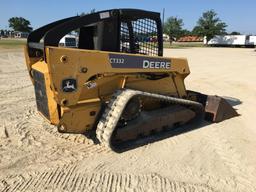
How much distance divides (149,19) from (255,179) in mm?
2906

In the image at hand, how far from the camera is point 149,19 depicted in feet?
17.5

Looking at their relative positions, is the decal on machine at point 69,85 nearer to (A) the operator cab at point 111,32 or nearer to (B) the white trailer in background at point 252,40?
(A) the operator cab at point 111,32

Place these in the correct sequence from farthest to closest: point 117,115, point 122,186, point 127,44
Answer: point 127,44 → point 117,115 → point 122,186

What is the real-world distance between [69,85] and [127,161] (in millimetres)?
1302

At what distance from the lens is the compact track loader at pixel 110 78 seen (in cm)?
425

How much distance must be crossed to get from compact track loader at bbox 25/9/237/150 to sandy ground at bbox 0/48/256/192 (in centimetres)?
38

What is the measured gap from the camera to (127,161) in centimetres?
446

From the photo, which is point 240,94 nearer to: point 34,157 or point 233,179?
point 233,179

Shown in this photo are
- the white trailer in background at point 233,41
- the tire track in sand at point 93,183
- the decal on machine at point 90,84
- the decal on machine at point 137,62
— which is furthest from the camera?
the white trailer in background at point 233,41

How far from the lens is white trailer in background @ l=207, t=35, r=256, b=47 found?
52.2 metres

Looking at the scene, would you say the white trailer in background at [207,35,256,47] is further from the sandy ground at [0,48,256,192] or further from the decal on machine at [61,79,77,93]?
the decal on machine at [61,79,77,93]

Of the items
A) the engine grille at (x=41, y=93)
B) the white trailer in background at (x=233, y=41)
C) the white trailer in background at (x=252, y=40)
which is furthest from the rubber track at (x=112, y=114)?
the white trailer in background at (x=233, y=41)

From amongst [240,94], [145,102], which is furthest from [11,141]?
[240,94]

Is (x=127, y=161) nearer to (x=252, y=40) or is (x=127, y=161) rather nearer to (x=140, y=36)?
(x=140, y=36)
